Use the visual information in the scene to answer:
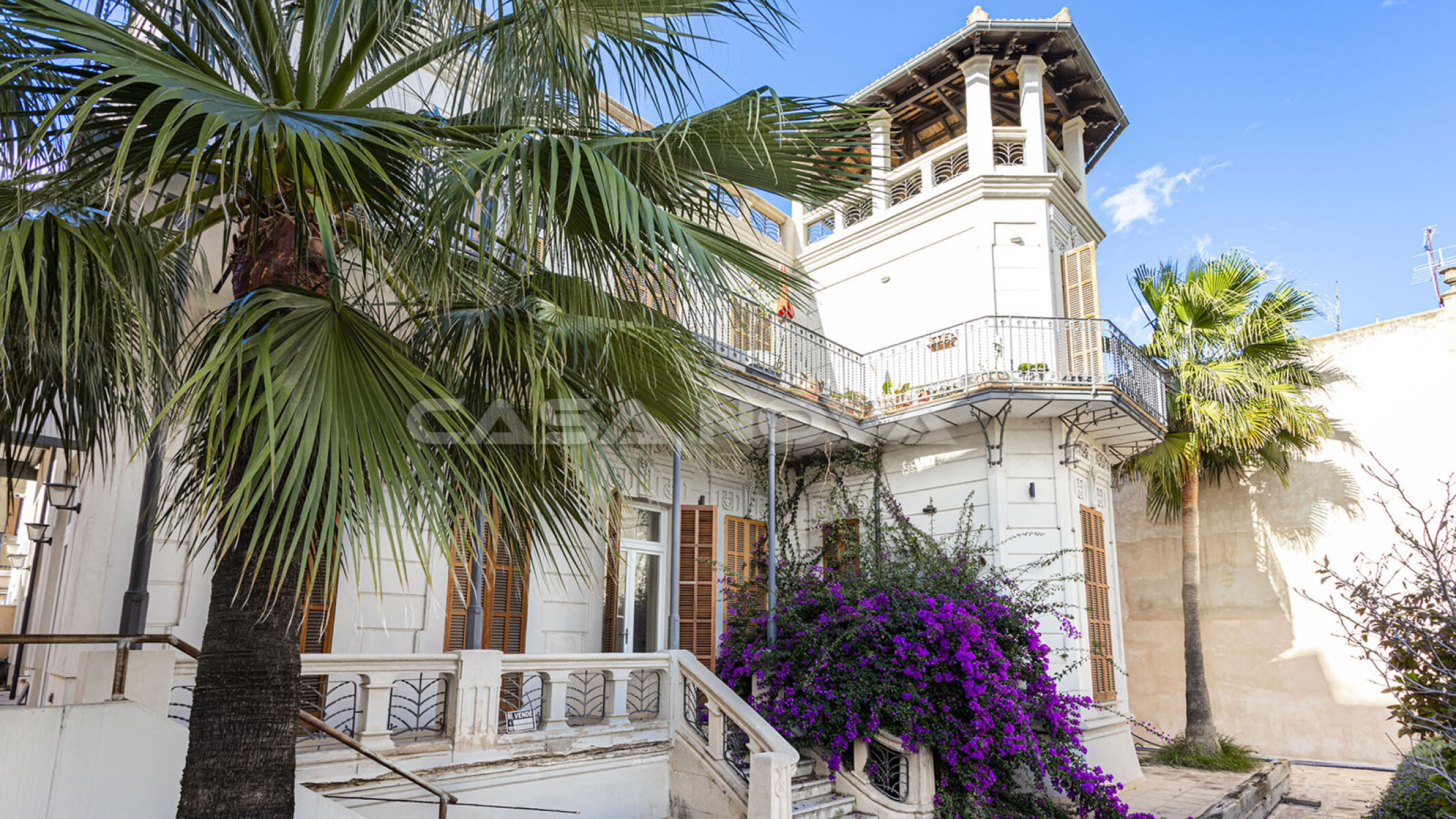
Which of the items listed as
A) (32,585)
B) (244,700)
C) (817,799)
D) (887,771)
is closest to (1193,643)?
(887,771)

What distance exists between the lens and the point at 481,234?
2887mm

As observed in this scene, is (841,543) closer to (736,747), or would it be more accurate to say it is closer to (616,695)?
(736,747)

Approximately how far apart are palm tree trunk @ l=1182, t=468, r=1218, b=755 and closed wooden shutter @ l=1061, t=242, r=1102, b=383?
127 inches

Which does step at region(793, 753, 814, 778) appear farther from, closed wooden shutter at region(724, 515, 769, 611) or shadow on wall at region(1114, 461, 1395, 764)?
shadow on wall at region(1114, 461, 1395, 764)

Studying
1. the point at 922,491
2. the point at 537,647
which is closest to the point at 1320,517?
the point at 922,491

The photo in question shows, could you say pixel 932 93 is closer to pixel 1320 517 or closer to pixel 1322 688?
pixel 1320 517

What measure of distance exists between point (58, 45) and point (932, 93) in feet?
38.5

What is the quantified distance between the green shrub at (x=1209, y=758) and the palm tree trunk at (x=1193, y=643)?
0.10 m

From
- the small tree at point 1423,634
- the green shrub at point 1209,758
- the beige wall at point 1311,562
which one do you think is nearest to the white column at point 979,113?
the beige wall at point 1311,562

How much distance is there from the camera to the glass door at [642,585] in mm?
9578

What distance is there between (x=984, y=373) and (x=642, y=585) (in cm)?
483

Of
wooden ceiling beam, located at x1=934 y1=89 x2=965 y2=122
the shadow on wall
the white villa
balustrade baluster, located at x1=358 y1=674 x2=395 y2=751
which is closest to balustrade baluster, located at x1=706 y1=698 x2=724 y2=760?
the white villa

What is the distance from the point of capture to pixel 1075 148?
42.1ft

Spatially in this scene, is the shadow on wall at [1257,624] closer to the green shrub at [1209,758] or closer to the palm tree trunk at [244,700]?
the green shrub at [1209,758]
